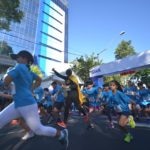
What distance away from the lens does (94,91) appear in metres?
13.7

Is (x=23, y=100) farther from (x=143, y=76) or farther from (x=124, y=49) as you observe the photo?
(x=124, y=49)

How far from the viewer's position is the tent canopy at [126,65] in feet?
49.3

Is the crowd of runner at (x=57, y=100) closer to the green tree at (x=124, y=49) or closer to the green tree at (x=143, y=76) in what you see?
the green tree at (x=143, y=76)

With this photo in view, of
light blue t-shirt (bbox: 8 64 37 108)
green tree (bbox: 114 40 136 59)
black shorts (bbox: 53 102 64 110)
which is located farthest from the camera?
green tree (bbox: 114 40 136 59)

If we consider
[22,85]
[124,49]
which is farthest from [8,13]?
[124,49]

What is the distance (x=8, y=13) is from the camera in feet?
57.4

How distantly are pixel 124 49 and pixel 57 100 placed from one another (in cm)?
2787

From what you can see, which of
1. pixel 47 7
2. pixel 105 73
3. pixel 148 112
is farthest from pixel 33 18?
pixel 148 112

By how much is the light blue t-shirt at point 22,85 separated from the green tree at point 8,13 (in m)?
13.0

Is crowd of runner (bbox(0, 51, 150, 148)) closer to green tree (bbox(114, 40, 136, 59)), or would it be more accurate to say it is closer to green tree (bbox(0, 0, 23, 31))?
→ green tree (bbox(0, 0, 23, 31))

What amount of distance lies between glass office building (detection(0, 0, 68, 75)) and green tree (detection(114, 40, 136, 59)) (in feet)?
182

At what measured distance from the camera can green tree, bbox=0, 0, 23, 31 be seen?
17.2 m

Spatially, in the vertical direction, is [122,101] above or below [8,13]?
below

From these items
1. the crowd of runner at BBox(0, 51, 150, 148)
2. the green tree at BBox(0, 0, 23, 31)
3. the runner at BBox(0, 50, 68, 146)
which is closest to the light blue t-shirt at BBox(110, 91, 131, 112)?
the crowd of runner at BBox(0, 51, 150, 148)
